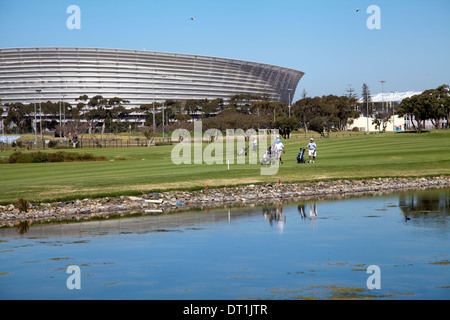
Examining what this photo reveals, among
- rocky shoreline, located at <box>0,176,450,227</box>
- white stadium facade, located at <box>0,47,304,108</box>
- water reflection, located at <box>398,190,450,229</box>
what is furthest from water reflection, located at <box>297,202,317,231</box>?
white stadium facade, located at <box>0,47,304,108</box>

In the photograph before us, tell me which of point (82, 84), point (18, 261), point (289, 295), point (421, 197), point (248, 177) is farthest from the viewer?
point (82, 84)

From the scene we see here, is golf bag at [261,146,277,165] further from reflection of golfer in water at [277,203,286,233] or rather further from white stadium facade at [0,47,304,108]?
white stadium facade at [0,47,304,108]

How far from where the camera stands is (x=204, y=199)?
88.6 ft

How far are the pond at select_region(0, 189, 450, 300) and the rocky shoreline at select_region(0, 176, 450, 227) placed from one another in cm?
231

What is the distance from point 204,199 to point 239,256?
483 inches

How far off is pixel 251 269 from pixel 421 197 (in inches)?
626

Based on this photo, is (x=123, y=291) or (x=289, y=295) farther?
(x=123, y=291)

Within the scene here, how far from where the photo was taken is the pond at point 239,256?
38.3 ft

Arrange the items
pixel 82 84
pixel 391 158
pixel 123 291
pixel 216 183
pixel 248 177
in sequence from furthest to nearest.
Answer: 1. pixel 82 84
2. pixel 391 158
3. pixel 248 177
4. pixel 216 183
5. pixel 123 291

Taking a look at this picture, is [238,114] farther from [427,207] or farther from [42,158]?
[427,207]

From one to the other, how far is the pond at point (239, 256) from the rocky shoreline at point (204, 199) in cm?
231
